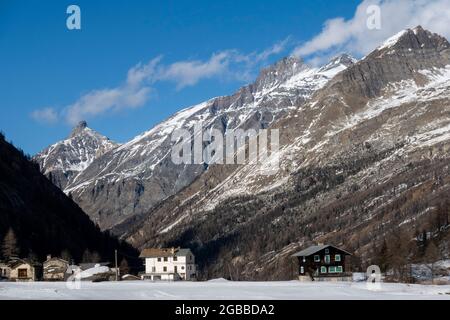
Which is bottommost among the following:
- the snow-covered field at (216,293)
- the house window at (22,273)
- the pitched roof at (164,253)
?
the snow-covered field at (216,293)

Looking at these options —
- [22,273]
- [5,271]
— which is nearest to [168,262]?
[22,273]

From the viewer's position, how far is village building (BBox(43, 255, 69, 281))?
6398 inches

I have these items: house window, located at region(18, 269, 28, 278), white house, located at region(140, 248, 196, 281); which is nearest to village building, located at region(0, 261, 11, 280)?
house window, located at region(18, 269, 28, 278)

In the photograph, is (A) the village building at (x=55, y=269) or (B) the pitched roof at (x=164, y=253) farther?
(B) the pitched roof at (x=164, y=253)

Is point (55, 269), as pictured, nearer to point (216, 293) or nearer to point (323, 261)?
point (323, 261)

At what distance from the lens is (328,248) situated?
154 meters

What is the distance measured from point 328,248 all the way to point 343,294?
77.9m

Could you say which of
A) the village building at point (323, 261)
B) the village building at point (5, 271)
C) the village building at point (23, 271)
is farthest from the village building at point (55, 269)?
the village building at point (323, 261)

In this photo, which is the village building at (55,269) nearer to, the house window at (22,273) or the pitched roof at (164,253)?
the house window at (22,273)

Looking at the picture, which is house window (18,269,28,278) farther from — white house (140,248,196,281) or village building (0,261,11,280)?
white house (140,248,196,281)

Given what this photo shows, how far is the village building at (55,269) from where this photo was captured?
162 metres

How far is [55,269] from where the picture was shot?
166000mm
